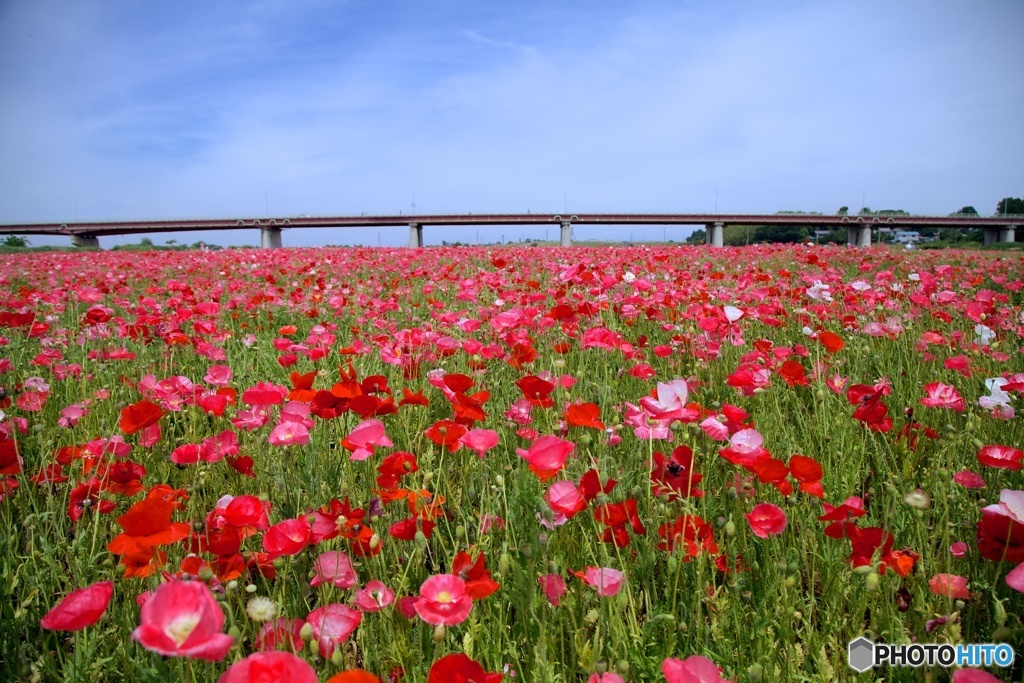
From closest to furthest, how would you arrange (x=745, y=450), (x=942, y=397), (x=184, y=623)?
(x=184, y=623)
(x=745, y=450)
(x=942, y=397)

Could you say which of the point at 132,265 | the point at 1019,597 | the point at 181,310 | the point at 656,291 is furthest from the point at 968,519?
the point at 132,265

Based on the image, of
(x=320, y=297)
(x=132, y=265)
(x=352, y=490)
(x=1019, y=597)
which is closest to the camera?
(x=1019, y=597)

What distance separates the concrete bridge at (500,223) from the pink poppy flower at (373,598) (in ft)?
117

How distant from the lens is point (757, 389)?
1847 millimetres

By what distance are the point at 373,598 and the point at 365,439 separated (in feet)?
1.38

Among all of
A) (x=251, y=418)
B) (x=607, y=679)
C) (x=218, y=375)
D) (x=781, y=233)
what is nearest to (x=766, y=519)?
(x=607, y=679)

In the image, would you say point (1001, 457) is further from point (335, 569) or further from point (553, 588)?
point (335, 569)

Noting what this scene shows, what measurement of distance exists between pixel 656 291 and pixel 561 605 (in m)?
2.98

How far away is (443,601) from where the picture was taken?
35.6 inches

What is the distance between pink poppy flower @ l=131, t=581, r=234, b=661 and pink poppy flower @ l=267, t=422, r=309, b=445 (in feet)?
2.55

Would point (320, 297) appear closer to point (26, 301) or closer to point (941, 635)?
point (26, 301)

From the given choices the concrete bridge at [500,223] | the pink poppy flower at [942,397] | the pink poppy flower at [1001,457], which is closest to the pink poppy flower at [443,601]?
the pink poppy flower at [1001,457]

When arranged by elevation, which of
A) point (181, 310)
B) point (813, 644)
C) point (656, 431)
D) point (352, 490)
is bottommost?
point (813, 644)

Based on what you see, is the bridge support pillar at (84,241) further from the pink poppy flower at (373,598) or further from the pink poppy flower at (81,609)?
A: the pink poppy flower at (373,598)
